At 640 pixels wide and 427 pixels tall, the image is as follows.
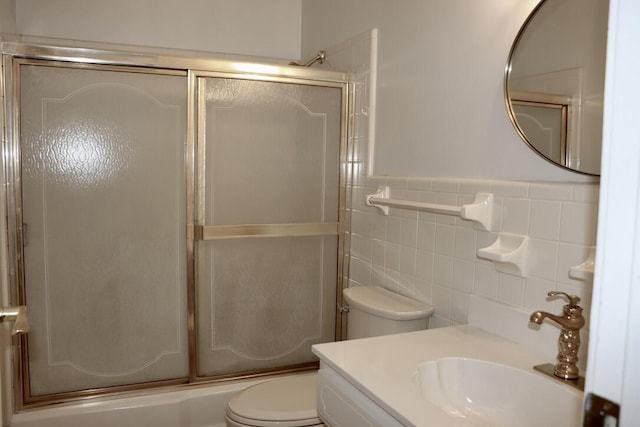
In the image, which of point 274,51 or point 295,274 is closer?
point 295,274

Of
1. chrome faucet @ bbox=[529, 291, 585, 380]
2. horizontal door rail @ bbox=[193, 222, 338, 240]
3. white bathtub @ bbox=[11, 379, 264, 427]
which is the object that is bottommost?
white bathtub @ bbox=[11, 379, 264, 427]

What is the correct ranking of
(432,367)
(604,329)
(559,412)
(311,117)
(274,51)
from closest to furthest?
(604,329), (559,412), (432,367), (311,117), (274,51)

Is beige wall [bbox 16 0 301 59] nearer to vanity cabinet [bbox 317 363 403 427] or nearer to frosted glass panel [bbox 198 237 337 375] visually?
frosted glass panel [bbox 198 237 337 375]

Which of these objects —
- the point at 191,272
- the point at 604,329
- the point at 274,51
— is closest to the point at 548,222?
the point at 604,329

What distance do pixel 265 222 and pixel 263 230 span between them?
0.13 ft

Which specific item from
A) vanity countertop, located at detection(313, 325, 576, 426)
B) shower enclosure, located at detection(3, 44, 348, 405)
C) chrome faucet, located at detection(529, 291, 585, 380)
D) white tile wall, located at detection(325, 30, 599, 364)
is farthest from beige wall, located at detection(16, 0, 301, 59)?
chrome faucet, located at detection(529, 291, 585, 380)

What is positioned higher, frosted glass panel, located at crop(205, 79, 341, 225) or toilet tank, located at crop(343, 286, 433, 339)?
frosted glass panel, located at crop(205, 79, 341, 225)

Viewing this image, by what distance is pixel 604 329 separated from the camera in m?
0.48

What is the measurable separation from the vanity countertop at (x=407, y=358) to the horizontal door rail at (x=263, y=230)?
39.4 inches

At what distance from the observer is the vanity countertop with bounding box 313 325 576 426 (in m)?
1.03

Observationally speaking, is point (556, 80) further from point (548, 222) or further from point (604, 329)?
point (604, 329)

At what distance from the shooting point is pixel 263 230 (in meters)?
2.33

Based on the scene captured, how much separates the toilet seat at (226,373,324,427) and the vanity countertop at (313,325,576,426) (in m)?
0.51

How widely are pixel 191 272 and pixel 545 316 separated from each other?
154 centimetres
